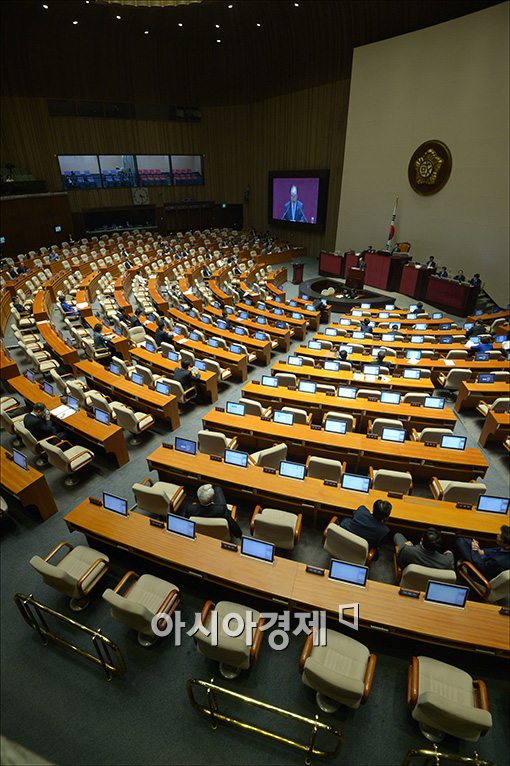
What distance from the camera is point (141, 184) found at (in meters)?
27.2

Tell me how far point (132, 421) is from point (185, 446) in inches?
64.3

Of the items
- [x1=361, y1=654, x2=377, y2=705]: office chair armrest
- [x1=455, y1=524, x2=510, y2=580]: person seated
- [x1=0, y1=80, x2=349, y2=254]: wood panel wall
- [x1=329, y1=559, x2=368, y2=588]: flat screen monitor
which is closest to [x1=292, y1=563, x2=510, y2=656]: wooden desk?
[x1=329, y1=559, x2=368, y2=588]: flat screen monitor

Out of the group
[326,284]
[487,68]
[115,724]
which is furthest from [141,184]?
[115,724]

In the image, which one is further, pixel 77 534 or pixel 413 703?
pixel 77 534

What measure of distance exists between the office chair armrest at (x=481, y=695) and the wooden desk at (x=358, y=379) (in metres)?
5.68

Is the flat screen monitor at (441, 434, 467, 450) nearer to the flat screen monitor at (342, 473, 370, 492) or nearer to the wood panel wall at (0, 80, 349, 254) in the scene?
the flat screen monitor at (342, 473, 370, 492)

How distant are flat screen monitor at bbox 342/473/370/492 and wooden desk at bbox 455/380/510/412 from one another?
14.9ft

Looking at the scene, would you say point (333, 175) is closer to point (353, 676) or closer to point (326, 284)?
point (326, 284)

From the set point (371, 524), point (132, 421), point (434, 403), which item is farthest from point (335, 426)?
point (132, 421)

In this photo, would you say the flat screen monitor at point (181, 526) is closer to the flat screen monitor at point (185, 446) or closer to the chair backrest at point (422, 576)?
the flat screen monitor at point (185, 446)

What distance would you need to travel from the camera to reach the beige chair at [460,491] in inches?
209

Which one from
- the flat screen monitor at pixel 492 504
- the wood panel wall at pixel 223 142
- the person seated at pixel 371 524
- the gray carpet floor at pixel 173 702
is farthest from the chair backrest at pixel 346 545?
the wood panel wall at pixel 223 142

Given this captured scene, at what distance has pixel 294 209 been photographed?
83.0 feet

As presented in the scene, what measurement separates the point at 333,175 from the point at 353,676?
23.9 metres
